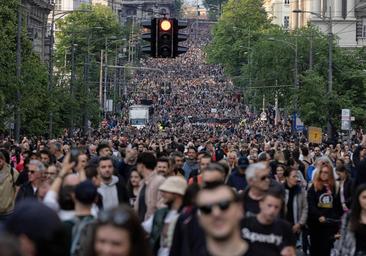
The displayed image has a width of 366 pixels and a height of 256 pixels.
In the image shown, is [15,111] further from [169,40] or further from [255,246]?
[255,246]

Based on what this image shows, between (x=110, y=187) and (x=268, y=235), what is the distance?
5691mm

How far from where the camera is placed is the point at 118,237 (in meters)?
7.63

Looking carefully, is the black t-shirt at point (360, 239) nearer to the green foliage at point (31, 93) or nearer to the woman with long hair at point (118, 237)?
the woman with long hair at point (118, 237)

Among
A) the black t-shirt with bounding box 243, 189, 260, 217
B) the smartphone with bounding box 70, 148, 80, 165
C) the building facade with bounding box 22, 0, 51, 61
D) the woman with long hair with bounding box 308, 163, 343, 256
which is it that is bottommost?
the woman with long hair with bounding box 308, 163, 343, 256

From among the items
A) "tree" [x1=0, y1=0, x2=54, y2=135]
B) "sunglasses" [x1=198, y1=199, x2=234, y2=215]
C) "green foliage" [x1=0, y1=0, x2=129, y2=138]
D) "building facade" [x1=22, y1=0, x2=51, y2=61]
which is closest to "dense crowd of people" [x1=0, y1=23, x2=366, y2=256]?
"sunglasses" [x1=198, y1=199, x2=234, y2=215]

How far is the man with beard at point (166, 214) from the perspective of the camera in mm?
→ 13227

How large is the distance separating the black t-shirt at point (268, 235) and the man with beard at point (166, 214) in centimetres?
160

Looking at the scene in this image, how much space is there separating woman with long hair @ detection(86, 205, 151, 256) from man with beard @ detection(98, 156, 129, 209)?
8.71 m

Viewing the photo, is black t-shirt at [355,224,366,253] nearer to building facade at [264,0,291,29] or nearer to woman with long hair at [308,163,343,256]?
woman with long hair at [308,163,343,256]

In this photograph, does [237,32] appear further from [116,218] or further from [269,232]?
[116,218]

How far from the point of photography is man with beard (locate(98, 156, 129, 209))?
1664 cm

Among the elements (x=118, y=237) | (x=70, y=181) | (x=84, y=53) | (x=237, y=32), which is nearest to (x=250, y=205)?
(x=70, y=181)

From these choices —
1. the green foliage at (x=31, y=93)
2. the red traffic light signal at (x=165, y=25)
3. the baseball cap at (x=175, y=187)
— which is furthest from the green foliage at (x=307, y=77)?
the baseball cap at (x=175, y=187)

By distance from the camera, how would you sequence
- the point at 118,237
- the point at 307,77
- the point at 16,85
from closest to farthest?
the point at 118,237 < the point at 16,85 < the point at 307,77
